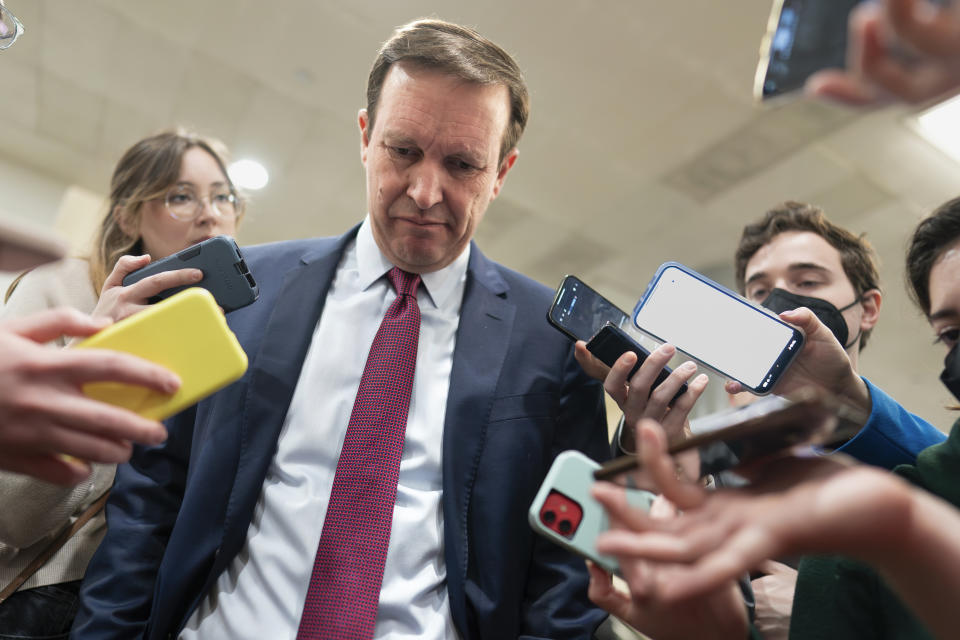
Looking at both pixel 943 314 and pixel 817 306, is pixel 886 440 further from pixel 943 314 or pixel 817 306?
pixel 817 306

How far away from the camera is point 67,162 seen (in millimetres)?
4758

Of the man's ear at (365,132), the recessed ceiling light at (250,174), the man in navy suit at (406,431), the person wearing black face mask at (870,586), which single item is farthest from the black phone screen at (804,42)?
the recessed ceiling light at (250,174)

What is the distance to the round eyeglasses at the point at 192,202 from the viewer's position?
1.66 m

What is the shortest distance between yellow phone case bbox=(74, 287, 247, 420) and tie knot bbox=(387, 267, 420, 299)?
1.87 feet

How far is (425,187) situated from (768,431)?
0.83m

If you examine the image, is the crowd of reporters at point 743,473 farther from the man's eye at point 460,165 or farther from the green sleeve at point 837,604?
the man's eye at point 460,165

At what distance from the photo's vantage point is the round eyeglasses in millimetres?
1656

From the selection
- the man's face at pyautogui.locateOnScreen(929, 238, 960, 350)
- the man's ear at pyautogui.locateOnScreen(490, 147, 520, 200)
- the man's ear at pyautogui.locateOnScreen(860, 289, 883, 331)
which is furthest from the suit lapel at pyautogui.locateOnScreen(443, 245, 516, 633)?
the man's ear at pyautogui.locateOnScreen(860, 289, 883, 331)

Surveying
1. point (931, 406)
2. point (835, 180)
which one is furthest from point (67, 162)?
point (931, 406)

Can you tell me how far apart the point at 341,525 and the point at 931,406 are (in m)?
6.45

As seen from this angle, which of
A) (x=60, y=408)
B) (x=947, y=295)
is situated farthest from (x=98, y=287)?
(x=947, y=295)

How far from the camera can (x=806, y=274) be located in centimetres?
162

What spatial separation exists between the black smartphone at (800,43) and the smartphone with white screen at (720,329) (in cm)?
46

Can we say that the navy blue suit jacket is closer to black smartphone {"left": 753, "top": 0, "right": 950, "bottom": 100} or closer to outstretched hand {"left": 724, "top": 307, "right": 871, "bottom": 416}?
outstretched hand {"left": 724, "top": 307, "right": 871, "bottom": 416}
